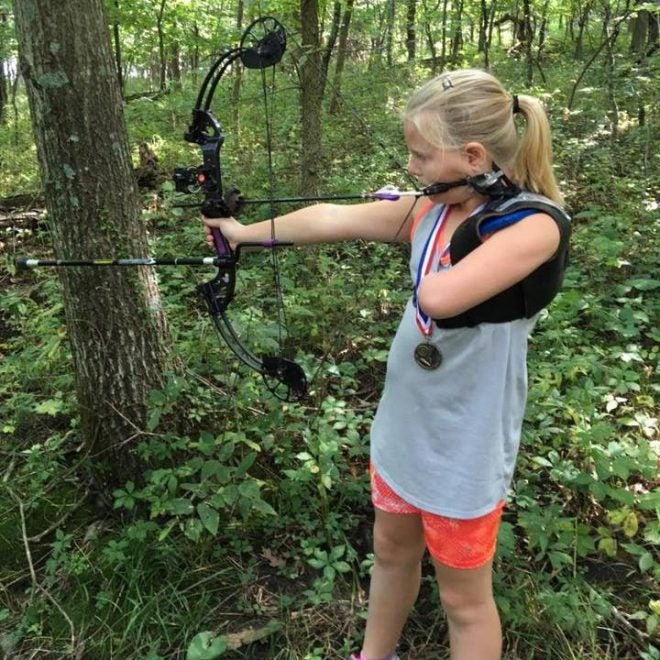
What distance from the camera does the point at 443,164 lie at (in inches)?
59.6

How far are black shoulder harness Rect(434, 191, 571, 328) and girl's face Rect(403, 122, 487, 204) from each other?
91 millimetres

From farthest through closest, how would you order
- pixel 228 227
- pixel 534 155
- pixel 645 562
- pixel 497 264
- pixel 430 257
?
1. pixel 645 562
2. pixel 228 227
3. pixel 430 257
4. pixel 534 155
5. pixel 497 264

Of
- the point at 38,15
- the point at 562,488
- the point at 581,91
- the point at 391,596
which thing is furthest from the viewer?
the point at 581,91

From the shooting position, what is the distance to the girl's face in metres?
1.50

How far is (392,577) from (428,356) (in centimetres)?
83

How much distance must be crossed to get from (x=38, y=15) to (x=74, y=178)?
0.56 m

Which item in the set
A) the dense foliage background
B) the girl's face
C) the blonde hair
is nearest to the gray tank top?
the girl's face

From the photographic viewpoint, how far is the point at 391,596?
2.03 metres

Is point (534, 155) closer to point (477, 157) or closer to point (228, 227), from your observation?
point (477, 157)

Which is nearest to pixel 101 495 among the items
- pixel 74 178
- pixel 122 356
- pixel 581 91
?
pixel 122 356

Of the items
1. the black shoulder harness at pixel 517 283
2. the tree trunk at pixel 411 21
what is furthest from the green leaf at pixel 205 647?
the tree trunk at pixel 411 21

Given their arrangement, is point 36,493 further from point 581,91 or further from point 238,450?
point 581,91

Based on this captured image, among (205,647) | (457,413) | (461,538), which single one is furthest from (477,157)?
(205,647)

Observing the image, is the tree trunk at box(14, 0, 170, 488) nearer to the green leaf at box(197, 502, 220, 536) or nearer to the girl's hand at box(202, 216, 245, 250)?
the green leaf at box(197, 502, 220, 536)
